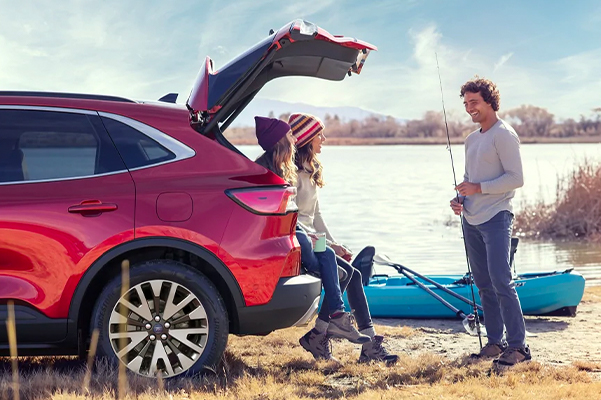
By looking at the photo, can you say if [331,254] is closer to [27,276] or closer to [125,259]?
[125,259]

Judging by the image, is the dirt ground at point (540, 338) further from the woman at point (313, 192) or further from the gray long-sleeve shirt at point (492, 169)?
the gray long-sleeve shirt at point (492, 169)

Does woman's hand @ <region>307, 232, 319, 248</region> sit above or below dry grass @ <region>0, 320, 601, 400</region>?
above

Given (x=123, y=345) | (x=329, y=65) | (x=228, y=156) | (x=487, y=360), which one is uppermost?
(x=329, y=65)

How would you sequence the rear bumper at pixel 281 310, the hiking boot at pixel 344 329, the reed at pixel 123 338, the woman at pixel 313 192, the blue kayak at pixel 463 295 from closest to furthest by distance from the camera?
the reed at pixel 123 338 < the rear bumper at pixel 281 310 < the hiking boot at pixel 344 329 < the woman at pixel 313 192 < the blue kayak at pixel 463 295

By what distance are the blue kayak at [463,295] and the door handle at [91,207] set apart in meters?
4.23

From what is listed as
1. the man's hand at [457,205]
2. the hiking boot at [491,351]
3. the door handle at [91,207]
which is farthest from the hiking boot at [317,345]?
the door handle at [91,207]

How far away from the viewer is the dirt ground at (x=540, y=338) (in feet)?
23.5

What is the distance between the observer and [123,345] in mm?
5434

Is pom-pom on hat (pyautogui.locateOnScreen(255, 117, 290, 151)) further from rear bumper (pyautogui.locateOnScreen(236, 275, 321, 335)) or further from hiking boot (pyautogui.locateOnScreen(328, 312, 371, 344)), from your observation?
hiking boot (pyautogui.locateOnScreen(328, 312, 371, 344))

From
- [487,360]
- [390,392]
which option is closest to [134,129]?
[390,392]

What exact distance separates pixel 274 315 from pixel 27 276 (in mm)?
1515

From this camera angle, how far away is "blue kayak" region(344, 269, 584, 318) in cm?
909

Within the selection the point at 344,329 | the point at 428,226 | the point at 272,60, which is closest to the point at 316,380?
the point at 344,329

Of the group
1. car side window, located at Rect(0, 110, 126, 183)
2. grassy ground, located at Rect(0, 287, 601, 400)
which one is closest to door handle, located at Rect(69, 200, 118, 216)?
car side window, located at Rect(0, 110, 126, 183)
